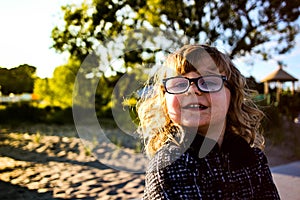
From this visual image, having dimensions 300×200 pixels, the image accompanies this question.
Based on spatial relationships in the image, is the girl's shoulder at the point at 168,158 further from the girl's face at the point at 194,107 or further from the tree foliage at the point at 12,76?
the tree foliage at the point at 12,76

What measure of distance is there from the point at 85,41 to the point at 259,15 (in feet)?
10.8

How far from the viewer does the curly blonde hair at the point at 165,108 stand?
4.33 feet

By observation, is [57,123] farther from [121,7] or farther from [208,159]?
[208,159]

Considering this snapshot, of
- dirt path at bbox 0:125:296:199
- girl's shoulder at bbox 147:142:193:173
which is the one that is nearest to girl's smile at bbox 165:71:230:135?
girl's shoulder at bbox 147:142:193:173

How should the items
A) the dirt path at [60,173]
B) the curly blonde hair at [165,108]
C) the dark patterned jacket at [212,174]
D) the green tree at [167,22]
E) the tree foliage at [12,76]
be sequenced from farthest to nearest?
the green tree at [167,22] < the dirt path at [60,173] < the tree foliage at [12,76] < the curly blonde hair at [165,108] < the dark patterned jacket at [212,174]

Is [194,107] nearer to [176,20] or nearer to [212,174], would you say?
[212,174]

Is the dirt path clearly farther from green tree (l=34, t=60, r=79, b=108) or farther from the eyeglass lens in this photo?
the eyeglass lens

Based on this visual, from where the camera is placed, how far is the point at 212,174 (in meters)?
1.21

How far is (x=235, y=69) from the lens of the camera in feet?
4.90

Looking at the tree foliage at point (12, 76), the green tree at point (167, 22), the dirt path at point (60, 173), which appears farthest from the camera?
the green tree at point (167, 22)

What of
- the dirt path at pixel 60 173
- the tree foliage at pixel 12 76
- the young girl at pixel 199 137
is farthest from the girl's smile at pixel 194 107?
the dirt path at pixel 60 173

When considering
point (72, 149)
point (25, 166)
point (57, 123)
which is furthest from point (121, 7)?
point (57, 123)

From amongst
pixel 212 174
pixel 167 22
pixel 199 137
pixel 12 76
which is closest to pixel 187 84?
pixel 199 137

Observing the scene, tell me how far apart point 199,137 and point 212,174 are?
0.45 feet
